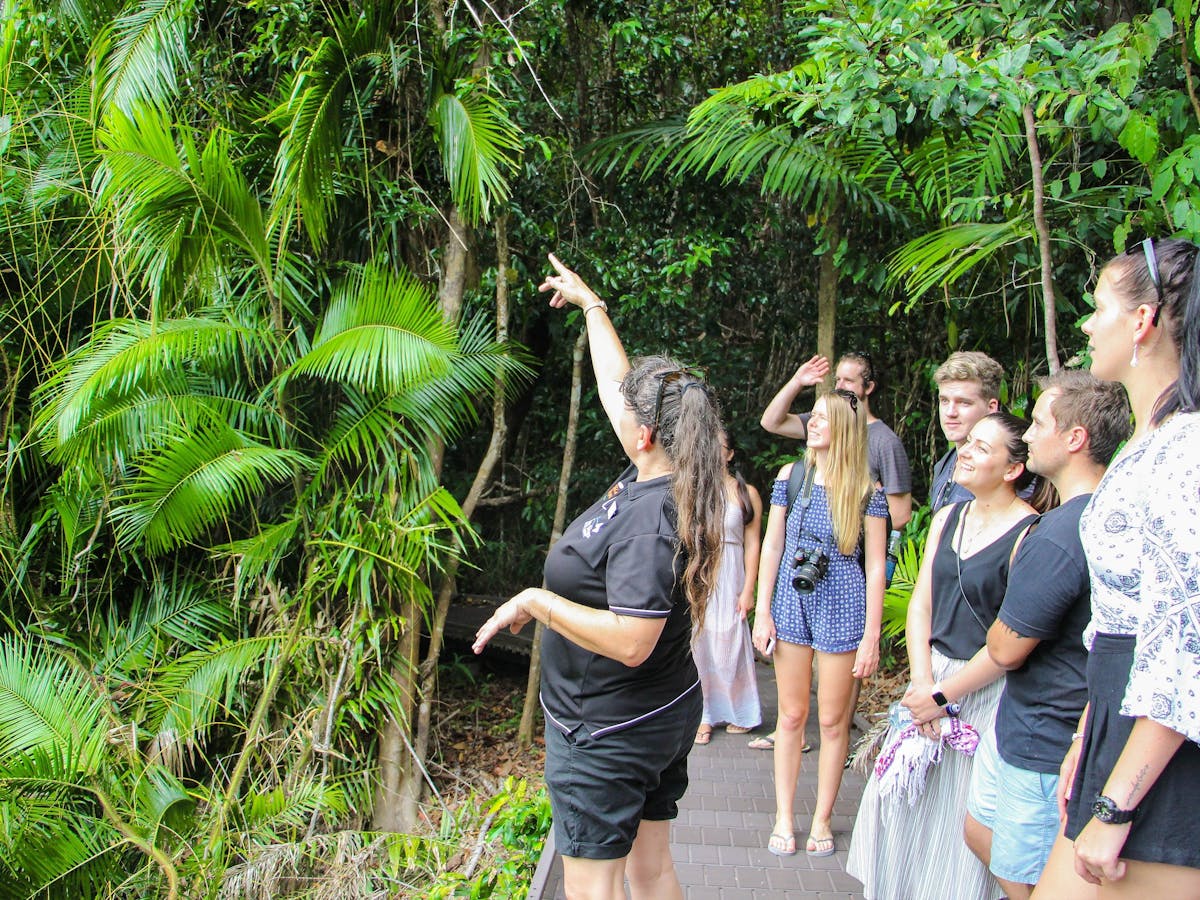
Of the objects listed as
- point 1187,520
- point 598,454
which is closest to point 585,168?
point 598,454

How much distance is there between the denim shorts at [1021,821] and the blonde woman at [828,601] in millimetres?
1104

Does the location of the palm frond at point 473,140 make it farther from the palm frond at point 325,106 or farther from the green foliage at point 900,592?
the green foliage at point 900,592

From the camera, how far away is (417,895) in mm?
4609

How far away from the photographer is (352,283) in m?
5.30

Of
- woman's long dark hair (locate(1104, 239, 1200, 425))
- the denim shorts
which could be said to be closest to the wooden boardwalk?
the denim shorts

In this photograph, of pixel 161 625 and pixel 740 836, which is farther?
pixel 161 625

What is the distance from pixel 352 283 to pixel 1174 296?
4.31 meters

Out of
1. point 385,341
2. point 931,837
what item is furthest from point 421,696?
point 931,837

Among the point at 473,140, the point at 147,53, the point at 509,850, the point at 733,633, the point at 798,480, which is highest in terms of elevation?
the point at 147,53

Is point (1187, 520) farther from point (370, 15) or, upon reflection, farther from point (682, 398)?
point (370, 15)

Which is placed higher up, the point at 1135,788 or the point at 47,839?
the point at 1135,788

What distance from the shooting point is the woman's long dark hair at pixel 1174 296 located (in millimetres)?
1584

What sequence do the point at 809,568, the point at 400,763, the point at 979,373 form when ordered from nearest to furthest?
the point at 979,373, the point at 809,568, the point at 400,763

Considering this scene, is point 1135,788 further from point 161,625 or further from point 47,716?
point 161,625
